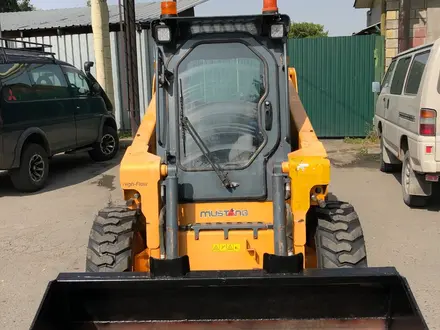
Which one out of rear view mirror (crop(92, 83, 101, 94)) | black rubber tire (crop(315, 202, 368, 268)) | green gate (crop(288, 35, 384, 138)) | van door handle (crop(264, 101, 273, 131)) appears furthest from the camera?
green gate (crop(288, 35, 384, 138))

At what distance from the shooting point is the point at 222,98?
3768mm

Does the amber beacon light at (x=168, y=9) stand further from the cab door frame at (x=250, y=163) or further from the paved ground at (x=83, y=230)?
the paved ground at (x=83, y=230)

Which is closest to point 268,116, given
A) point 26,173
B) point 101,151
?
point 26,173

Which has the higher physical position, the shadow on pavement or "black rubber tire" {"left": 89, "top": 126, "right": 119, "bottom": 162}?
"black rubber tire" {"left": 89, "top": 126, "right": 119, "bottom": 162}

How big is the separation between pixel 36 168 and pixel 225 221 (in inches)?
230

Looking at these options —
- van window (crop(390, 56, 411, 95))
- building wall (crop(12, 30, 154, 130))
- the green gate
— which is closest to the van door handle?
van window (crop(390, 56, 411, 95))

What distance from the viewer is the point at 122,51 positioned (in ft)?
47.4

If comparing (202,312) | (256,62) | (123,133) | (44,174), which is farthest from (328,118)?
(202,312)

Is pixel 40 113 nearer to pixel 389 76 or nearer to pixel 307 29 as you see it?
pixel 389 76

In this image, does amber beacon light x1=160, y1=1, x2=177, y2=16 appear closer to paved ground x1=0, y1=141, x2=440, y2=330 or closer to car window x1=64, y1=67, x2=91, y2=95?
paved ground x1=0, y1=141, x2=440, y2=330

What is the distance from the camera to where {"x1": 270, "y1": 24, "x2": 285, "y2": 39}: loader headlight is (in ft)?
11.8

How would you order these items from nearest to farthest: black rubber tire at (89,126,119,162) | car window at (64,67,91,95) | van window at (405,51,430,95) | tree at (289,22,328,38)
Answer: van window at (405,51,430,95)
car window at (64,67,91,95)
black rubber tire at (89,126,119,162)
tree at (289,22,328,38)

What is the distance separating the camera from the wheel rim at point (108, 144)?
11.1 metres

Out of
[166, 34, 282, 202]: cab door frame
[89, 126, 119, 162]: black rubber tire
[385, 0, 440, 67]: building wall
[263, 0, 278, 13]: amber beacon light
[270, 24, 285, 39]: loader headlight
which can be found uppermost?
[385, 0, 440, 67]: building wall
